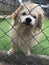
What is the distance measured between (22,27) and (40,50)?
0.41 m

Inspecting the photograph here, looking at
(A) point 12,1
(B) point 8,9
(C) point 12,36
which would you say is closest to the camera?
(C) point 12,36

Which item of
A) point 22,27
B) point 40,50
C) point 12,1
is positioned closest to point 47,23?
point 12,1

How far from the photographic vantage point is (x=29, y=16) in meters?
2.49

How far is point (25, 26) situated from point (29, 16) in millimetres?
116

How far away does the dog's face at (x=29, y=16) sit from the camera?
2.48 metres

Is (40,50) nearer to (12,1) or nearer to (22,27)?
(22,27)

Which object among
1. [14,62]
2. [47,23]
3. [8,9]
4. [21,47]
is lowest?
[14,62]

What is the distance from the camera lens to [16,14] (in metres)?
2.62

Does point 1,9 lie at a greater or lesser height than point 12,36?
greater

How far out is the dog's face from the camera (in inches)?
97.8

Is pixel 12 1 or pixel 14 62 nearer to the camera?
pixel 14 62

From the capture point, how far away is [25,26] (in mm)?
→ 2559

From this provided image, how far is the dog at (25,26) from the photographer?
8.28 feet

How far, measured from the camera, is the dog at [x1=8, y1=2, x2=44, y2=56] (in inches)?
99.3
